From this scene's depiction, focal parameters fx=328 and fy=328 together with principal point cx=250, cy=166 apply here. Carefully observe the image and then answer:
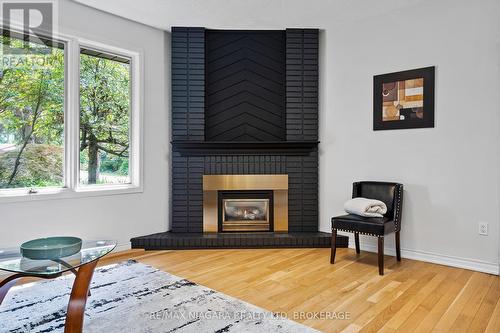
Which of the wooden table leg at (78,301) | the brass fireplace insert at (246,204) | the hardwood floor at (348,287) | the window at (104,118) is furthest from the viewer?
the brass fireplace insert at (246,204)

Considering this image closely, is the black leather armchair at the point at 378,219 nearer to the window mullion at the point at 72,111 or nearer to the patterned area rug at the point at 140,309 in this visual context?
the patterned area rug at the point at 140,309

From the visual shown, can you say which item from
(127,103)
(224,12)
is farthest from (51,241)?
(224,12)

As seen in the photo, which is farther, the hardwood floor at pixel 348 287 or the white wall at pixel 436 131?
the white wall at pixel 436 131

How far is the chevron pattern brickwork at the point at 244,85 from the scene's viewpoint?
13.1 feet

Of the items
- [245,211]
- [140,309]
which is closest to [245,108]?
[245,211]

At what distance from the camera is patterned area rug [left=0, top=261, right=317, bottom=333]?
1.90 m

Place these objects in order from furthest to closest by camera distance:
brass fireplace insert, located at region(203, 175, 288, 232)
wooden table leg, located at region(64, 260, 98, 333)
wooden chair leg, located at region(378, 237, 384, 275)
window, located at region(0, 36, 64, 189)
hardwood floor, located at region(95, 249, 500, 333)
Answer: brass fireplace insert, located at region(203, 175, 288, 232) → window, located at region(0, 36, 64, 189) → wooden chair leg, located at region(378, 237, 384, 275) → hardwood floor, located at region(95, 249, 500, 333) → wooden table leg, located at region(64, 260, 98, 333)

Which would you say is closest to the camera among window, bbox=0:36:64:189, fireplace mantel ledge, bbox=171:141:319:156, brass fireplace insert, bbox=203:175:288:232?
window, bbox=0:36:64:189

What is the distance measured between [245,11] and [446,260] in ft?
10.3

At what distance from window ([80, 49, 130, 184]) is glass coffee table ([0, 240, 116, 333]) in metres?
1.60

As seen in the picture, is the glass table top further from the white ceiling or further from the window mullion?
the white ceiling

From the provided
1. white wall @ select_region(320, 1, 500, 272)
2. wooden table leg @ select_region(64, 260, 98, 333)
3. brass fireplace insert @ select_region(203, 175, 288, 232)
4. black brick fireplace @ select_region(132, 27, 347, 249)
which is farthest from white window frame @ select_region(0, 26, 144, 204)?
white wall @ select_region(320, 1, 500, 272)

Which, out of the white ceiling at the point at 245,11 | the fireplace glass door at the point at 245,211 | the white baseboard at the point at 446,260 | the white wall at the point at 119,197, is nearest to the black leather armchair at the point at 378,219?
the white baseboard at the point at 446,260

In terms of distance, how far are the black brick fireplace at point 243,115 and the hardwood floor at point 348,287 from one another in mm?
555
